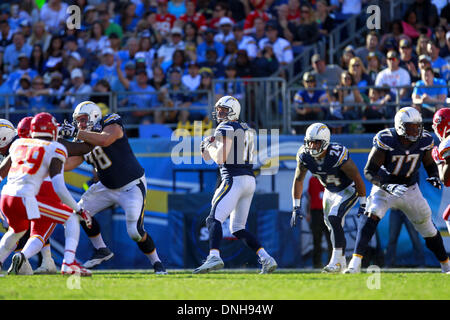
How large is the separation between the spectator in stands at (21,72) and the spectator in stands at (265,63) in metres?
4.03

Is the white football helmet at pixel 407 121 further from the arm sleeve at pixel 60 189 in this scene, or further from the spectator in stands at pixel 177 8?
the spectator in stands at pixel 177 8

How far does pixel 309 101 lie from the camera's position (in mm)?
12969

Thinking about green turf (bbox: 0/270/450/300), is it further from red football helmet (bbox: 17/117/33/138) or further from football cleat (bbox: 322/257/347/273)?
red football helmet (bbox: 17/117/33/138)

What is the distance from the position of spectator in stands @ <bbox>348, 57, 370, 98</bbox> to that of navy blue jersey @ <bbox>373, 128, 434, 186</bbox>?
359 centimetres

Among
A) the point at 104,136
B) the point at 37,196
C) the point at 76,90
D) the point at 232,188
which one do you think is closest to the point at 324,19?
the point at 76,90

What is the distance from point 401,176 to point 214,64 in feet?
18.8

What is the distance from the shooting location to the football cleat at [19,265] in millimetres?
8406

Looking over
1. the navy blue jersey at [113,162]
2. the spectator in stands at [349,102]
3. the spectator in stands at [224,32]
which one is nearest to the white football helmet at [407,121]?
the navy blue jersey at [113,162]

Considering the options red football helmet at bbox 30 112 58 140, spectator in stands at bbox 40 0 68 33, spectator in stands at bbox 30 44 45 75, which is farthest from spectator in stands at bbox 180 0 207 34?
red football helmet at bbox 30 112 58 140

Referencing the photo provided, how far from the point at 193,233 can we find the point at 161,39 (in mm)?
4222

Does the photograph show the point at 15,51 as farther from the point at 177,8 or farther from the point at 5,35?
the point at 177,8

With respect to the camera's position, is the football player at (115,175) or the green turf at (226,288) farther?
the football player at (115,175)
